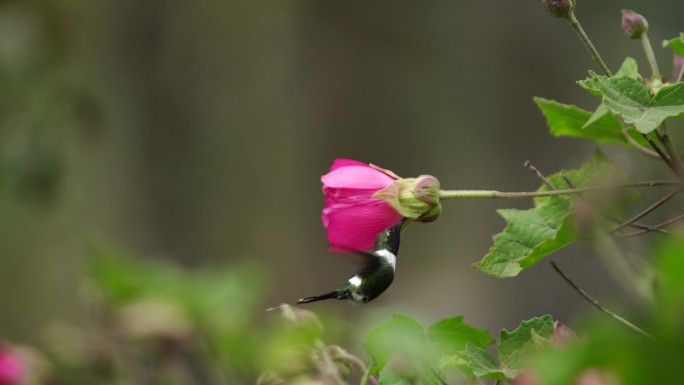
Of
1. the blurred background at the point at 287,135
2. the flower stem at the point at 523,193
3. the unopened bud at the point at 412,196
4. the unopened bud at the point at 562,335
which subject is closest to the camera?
the unopened bud at the point at 562,335

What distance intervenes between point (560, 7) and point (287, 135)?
3.75 m

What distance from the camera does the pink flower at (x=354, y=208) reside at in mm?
673

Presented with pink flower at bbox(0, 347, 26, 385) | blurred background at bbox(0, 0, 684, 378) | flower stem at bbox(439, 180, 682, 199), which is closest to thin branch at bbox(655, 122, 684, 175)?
flower stem at bbox(439, 180, 682, 199)

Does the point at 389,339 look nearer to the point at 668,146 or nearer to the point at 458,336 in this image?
the point at 458,336

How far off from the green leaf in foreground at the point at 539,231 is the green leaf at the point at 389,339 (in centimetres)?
6

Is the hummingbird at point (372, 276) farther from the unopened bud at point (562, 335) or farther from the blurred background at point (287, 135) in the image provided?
the blurred background at point (287, 135)

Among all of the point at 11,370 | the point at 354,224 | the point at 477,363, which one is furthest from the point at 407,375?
the point at 11,370

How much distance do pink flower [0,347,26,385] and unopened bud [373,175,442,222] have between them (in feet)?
1.02

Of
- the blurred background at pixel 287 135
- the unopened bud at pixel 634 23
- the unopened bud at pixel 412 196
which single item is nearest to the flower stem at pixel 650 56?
the unopened bud at pixel 634 23

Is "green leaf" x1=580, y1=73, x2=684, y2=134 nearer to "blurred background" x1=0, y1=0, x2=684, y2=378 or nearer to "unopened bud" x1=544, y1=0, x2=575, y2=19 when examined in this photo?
"unopened bud" x1=544, y1=0, x2=575, y2=19

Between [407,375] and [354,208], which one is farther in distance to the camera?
[354,208]

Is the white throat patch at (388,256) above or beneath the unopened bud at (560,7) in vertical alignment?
beneath

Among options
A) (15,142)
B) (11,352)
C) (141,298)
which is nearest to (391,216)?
(141,298)

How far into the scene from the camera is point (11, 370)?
788mm
